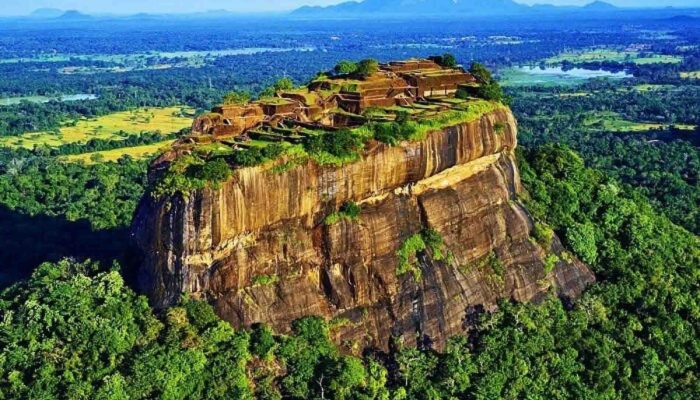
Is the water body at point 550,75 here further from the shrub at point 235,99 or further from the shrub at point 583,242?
the shrub at point 235,99

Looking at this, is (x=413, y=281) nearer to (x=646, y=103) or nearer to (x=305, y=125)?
(x=305, y=125)

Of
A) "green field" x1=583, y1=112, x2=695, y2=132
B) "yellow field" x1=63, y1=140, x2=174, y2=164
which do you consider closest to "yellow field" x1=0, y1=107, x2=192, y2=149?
"yellow field" x1=63, y1=140, x2=174, y2=164

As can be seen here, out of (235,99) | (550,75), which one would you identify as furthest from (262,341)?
(550,75)

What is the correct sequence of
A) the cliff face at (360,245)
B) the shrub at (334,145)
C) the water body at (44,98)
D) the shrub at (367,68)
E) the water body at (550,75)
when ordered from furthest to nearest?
the water body at (550,75)
the water body at (44,98)
the shrub at (367,68)
the shrub at (334,145)
the cliff face at (360,245)

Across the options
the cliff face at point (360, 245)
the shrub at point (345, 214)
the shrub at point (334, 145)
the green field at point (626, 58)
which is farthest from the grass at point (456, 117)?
the green field at point (626, 58)

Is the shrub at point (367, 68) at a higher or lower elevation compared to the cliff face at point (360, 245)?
higher

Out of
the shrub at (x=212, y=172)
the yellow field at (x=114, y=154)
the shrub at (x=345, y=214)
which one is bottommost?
the yellow field at (x=114, y=154)

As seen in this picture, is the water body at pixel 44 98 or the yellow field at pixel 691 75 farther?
the yellow field at pixel 691 75
